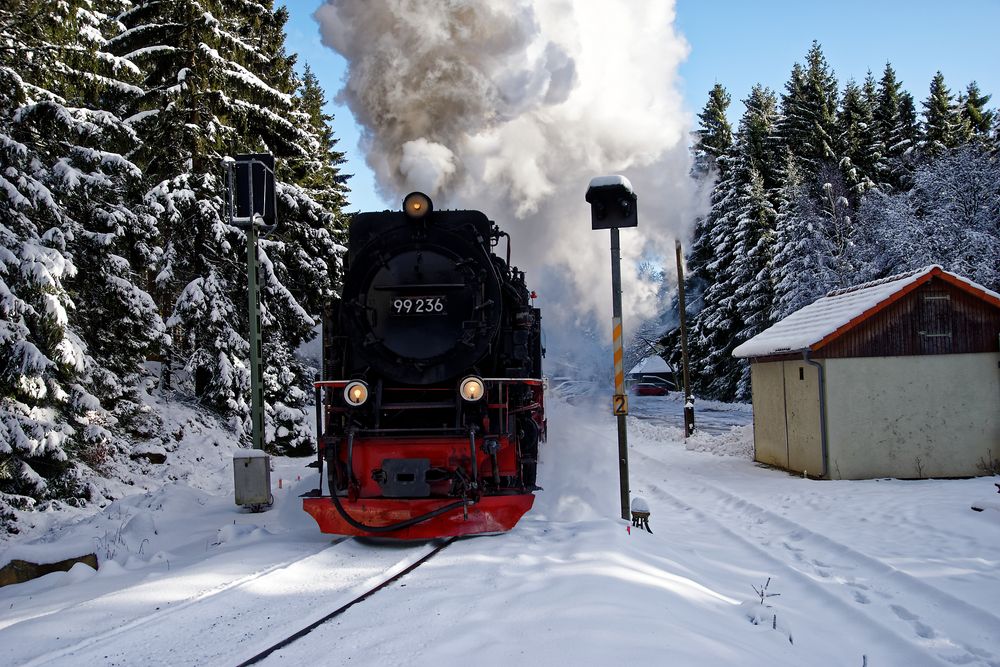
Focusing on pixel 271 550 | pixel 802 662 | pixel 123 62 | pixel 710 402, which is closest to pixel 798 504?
pixel 802 662

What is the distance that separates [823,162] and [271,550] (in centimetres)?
3461

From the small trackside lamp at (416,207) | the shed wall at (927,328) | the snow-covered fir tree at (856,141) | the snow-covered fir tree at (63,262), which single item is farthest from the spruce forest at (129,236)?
the snow-covered fir tree at (856,141)

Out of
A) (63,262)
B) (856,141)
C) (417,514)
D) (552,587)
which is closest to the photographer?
(552,587)

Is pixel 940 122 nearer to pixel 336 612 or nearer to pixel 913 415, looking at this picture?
pixel 913 415

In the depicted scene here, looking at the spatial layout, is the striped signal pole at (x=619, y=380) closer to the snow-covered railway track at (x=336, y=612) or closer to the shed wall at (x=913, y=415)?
the snow-covered railway track at (x=336, y=612)

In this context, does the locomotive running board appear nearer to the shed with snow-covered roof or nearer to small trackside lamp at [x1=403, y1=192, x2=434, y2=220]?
small trackside lamp at [x1=403, y1=192, x2=434, y2=220]

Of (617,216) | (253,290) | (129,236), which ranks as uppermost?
(129,236)

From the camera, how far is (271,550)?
21.4 ft

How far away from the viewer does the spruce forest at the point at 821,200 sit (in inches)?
999

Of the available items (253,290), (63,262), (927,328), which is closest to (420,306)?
(253,290)

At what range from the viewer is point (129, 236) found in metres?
13.7

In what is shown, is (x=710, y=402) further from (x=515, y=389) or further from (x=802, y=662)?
(x=802, y=662)

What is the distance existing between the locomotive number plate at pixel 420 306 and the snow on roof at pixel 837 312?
7313 mm

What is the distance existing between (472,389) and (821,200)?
1235 inches
